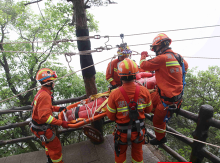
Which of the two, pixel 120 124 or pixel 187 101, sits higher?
pixel 120 124

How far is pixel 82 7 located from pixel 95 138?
10.6 ft

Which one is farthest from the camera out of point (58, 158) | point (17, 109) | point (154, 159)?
point (17, 109)

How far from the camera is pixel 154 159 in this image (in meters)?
2.86

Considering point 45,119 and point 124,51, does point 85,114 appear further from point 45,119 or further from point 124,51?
point 124,51

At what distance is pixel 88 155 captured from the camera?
10.3 feet

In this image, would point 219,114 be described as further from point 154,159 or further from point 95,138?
point 95,138

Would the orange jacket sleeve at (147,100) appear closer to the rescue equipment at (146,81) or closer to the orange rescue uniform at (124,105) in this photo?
the orange rescue uniform at (124,105)

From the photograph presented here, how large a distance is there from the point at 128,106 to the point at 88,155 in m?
2.07

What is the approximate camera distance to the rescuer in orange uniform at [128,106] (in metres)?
1.93

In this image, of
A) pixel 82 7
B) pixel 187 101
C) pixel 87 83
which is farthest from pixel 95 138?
pixel 187 101

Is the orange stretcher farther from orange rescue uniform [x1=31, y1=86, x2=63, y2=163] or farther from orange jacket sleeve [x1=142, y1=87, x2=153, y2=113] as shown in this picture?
orange jacket sleeve [x1=142, y1=87, x2=153, y2=113]

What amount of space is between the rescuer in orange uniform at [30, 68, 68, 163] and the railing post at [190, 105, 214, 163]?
91.1 inches

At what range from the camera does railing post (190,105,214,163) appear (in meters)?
1.86

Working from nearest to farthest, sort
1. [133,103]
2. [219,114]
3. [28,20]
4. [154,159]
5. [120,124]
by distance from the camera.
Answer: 1. [133,103]
2. [120,124]
3. [154,159]
4. [219,114]
5. [28,20]
